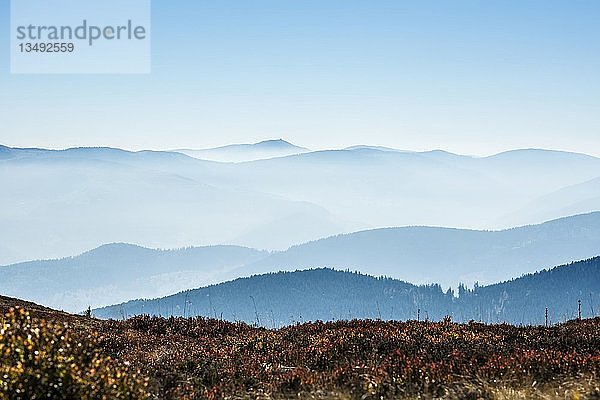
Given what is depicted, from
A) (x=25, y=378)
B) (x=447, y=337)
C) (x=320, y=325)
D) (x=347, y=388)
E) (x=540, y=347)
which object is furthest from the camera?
(x=320, y=325)

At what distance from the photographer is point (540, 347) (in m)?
13.8

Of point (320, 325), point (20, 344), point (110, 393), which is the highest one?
point (20, 344)

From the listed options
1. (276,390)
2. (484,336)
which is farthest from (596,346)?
(276,390)

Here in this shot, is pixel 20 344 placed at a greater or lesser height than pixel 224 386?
greater

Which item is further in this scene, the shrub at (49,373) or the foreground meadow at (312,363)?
the foreground meadow at (312,363)

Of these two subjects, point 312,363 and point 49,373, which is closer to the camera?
point 49,373

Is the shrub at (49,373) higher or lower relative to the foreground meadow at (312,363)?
higher

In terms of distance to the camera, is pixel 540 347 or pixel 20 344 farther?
pixel 540 347

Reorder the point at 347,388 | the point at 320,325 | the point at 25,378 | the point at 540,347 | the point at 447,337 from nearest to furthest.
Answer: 1. the point at 25,378
2. the point at 347,388
3. the point at 540,347
4. the point at 447,337
5. the point at 320,325

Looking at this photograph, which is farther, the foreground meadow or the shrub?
the foreground meadow

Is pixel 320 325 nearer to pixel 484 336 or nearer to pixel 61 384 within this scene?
pixel 484 336

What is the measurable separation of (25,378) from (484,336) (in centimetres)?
1029

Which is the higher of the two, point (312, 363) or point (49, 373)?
point (49, 373)

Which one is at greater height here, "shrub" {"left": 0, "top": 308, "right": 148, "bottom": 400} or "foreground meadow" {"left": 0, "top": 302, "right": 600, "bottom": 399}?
"shrub" {"left": 0, "top": 308, "right": 148, "bottom": 400}
